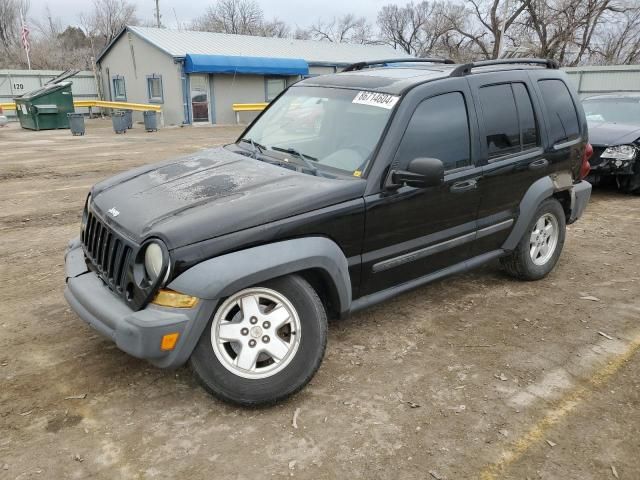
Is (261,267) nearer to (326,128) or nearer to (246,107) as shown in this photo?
(326,128)

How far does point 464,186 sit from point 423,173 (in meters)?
0.76

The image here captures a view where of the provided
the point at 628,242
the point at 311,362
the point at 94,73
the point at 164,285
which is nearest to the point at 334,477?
the point at 311,362

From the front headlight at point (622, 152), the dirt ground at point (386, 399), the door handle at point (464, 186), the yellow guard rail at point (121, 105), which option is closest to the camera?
the dirt ground at point (386, 399)

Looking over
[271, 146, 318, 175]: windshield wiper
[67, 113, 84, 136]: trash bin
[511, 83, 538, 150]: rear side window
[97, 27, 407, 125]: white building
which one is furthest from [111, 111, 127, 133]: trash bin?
[511, 83, 538, 150]: rear side window

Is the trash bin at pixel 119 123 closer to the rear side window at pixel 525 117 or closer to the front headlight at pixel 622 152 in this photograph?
the front headlight at pixel 622 152

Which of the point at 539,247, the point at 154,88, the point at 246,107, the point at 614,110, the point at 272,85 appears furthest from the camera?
the point at 272,85

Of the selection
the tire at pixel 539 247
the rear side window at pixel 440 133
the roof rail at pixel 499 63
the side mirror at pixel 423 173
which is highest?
the roof rail at pixel 499 63

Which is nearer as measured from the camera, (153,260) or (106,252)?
(153,260)

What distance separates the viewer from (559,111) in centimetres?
473

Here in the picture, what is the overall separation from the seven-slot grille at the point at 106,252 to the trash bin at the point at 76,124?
17.1m

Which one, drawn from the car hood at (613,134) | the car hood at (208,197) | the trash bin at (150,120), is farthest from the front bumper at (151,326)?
the trash bin at (150,120)

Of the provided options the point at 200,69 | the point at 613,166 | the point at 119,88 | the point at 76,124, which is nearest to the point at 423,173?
the point at 613,166

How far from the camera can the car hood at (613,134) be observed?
8.22 metres

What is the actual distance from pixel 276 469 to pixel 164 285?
1065mm
